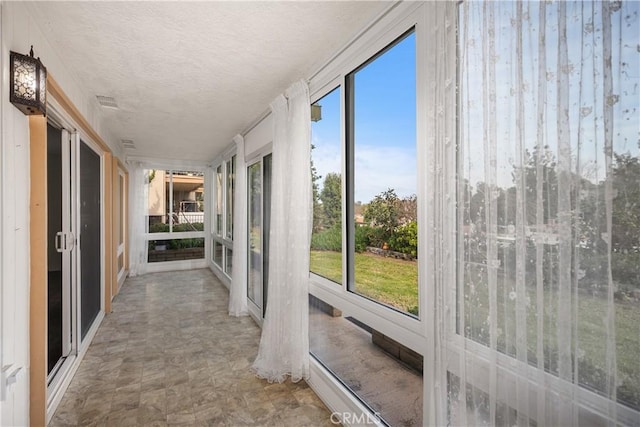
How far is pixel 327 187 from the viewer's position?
2.49m

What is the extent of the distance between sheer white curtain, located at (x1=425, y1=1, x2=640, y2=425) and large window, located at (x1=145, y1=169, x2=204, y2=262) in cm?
692

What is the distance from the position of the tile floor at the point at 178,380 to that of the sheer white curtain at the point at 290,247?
0.22 meters

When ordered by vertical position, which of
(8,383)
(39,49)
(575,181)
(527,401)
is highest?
(39,49)

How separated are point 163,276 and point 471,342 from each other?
650cm

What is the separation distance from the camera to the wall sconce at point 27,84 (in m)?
1.45

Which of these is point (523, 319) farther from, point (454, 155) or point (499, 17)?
point (499, 17)

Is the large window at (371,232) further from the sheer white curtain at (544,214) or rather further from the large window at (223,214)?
the large window at (223,214)

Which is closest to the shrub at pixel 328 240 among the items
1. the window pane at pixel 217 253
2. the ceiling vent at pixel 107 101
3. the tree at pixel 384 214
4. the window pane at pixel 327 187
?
the window pane at pixel 327 187

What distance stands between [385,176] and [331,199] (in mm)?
706

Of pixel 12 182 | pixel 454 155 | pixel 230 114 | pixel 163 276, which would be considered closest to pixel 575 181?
pixel 454 155

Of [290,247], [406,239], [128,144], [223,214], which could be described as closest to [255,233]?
[290,247]

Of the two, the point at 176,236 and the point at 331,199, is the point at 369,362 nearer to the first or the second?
the point at 331,199

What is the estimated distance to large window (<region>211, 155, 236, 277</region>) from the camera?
546cm

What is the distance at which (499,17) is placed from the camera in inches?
38.9
